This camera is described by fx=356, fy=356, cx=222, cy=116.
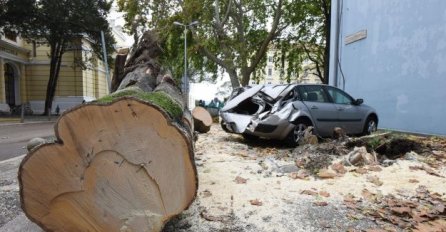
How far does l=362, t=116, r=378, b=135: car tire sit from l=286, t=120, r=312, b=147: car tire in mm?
2311

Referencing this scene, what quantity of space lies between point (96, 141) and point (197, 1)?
1619 centimetres

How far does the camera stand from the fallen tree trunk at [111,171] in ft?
7.66

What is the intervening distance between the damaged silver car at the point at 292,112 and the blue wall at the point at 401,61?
1.38 m

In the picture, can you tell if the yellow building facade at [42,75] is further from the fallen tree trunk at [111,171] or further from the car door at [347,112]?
the fallen tree trunk at [111,171]

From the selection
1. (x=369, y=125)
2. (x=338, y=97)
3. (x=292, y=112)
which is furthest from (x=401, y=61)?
(x=292, y=112)

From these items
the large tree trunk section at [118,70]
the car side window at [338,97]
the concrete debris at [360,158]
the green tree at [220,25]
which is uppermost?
the green tree at [220,25]

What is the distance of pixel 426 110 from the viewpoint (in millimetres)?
8781

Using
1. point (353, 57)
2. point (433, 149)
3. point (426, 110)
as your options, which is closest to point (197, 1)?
point (353, 57)

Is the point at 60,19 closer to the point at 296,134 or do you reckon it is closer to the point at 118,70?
the point at 118,70

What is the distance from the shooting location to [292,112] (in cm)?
706

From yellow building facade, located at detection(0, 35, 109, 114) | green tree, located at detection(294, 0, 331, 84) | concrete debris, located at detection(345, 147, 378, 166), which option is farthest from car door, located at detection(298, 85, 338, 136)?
yellow building facade, located at detection(0, 35, 109, 114)

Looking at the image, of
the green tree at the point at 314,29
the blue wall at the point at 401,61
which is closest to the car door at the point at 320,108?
the blue wall at the point at 401,61

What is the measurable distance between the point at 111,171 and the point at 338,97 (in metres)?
6.81

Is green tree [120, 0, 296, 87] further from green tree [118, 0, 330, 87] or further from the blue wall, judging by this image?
the blue wall
